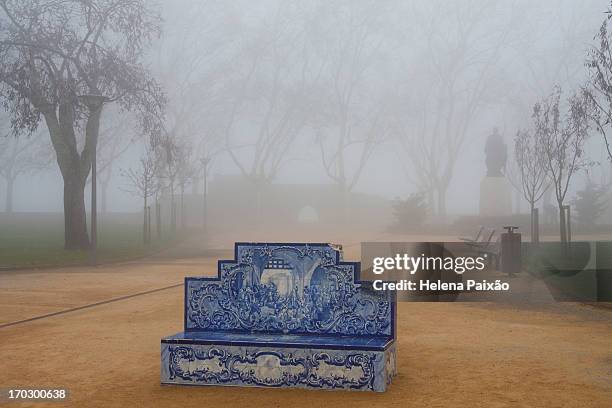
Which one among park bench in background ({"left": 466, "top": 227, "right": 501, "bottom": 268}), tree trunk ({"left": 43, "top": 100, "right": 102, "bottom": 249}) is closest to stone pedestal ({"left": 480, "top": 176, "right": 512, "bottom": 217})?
park bench in background ({"left": 466, "top": 227, "right": 501, "bottom": 268})

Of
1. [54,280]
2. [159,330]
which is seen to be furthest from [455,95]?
[159,330]

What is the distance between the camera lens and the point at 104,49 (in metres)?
25.7

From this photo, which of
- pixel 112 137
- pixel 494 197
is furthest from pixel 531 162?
pixel 112 137

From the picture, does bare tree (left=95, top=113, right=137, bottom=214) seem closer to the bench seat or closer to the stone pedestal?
the stone pedestal

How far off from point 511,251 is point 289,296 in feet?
40.8

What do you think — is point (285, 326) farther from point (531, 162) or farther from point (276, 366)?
point (531, 162)

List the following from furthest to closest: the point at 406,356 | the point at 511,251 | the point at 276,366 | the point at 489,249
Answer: the point at 489,249 < the point at 511,251 < the point at 406,356 < the point at 276,366

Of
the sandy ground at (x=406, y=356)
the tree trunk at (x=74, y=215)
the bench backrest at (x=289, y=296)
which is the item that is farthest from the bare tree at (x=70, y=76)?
the bench backrest at (x=289, y=296)

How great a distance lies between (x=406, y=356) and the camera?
7.83 m

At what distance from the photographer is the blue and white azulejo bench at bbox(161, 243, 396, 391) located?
20.3 feet

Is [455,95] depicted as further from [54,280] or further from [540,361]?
[540,361]

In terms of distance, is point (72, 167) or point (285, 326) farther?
point (72, 167)

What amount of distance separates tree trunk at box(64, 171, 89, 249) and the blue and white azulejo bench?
64.2 feet

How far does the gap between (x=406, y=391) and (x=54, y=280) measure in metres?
12.7
